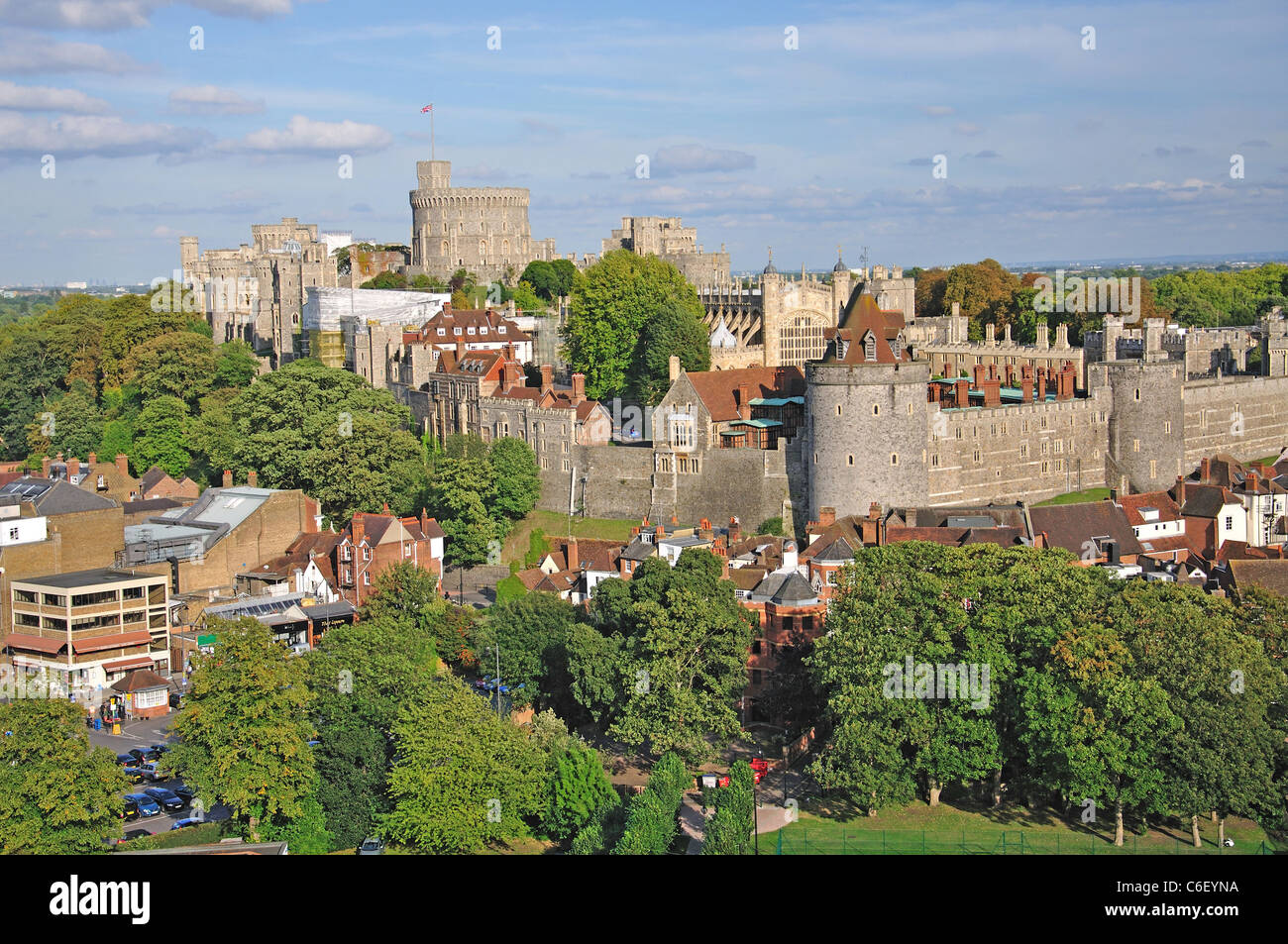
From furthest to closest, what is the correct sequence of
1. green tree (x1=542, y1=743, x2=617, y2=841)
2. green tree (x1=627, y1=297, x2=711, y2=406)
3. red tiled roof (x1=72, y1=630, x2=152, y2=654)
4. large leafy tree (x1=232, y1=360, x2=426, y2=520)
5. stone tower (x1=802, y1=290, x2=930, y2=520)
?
green tree (x1=627, y1=297, x2=711, y2=406)
large leafy tree (x1=232, y1=360, x2=426, y2=520)
stone tower (x1=802, y1=290, x2=930, y2=520)
red tiled roof (x1=72, y1=630, x2=152, y2=654)
green tree (x1=542, y1=743, x2=617, y2=841)

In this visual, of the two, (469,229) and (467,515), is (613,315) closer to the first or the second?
(467,515)

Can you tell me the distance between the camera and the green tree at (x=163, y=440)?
62.9 metres

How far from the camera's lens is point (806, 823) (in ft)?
98.4

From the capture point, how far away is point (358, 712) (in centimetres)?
3362

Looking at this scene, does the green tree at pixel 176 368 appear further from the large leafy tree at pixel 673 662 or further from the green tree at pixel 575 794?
the green tree at pixel 575 794

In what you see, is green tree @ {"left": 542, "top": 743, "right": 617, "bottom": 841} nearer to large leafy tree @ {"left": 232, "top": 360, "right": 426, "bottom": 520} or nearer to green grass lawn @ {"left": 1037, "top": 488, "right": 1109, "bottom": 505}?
large leafy tree @ {"left": 232, "top": 360, "right": 426, "bottom": 520}

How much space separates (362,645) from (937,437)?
62.6ft

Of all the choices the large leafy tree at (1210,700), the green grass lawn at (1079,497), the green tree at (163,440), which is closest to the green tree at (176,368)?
the green tree at (163,440)

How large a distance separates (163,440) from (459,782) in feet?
122

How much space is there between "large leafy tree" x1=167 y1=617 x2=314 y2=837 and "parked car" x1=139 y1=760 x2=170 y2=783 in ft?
2.59

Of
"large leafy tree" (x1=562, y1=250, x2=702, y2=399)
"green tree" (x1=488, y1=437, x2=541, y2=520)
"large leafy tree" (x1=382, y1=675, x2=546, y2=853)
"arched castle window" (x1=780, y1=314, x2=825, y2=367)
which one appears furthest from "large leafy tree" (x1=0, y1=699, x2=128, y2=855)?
"arched castle window" (x1=780, y1=314, x2=825, y2=367)

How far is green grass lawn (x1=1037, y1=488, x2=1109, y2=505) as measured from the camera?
160 ft

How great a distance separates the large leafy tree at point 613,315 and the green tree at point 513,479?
19.5 feet
